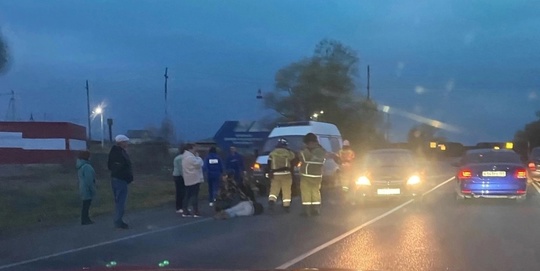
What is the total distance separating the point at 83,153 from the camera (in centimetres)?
1738

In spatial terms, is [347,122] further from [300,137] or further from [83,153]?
[83,153]

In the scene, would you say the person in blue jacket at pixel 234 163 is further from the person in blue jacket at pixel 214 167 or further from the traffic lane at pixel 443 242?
the traffic lane at pixel 443 242

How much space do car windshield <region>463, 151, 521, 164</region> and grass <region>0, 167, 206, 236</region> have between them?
8.90 meters

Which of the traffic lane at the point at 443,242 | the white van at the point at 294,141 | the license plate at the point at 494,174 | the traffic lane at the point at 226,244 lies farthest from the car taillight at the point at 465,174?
the white van at the point at 294,141

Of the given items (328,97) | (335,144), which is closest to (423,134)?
(328,97)

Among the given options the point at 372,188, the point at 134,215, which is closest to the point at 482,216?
the point at 372,188

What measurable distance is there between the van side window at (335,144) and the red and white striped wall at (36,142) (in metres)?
24.9

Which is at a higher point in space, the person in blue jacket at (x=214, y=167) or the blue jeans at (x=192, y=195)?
the person in blue jacket at (x=214, y=167)

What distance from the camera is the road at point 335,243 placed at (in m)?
11.0

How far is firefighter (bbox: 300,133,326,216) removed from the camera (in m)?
18.6

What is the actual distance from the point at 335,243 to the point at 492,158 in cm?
1091

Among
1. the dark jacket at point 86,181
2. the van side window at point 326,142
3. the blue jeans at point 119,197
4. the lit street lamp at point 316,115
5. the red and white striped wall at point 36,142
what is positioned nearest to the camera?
the blue jeans at point 119,197

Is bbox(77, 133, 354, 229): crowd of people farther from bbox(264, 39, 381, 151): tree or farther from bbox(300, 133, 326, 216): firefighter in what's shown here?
bbox(264, 39, 381, 151): tree

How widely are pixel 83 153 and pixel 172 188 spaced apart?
11.8 m
